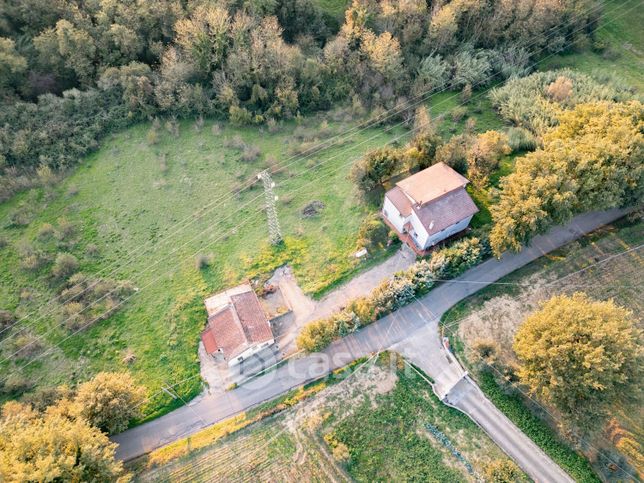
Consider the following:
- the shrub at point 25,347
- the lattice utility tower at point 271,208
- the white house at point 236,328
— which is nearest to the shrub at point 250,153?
the lattice utility tower at point 271,208

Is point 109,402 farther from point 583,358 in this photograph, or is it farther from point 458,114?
point 458,114

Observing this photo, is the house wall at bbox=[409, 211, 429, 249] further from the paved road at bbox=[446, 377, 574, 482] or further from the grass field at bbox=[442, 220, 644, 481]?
the paved road at bbox=[446, 377, 574, 482]

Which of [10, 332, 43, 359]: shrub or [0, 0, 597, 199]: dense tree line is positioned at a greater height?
[0, 0, 597, 199]: dense tree line

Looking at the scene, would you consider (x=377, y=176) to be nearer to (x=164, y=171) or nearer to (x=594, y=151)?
(x=594, y=151)

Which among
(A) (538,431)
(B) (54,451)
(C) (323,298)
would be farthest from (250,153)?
(A) (538,431)

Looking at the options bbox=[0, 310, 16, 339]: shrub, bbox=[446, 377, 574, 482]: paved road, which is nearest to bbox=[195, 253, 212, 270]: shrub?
bbox=[0, 310, 16, 339]: shrub

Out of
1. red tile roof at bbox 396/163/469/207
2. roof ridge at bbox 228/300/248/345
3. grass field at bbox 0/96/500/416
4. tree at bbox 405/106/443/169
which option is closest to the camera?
roof ridge at bbox 228/300/248/345

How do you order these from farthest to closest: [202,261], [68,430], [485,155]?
1. [485,155]
2. [202,261]
3. [68,430]
